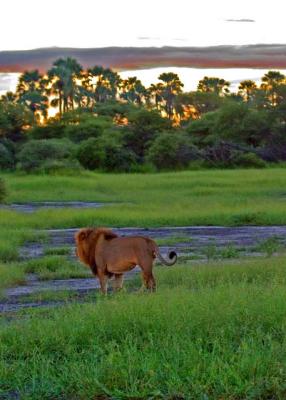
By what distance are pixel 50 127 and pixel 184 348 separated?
239 feet

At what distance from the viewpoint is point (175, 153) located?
205 feet

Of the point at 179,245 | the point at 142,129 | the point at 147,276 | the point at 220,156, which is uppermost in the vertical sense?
the point at 147,276

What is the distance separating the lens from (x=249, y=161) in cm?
6156

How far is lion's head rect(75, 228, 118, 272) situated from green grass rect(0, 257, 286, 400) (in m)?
2.09

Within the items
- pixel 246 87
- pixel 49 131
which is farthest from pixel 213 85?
pixel 49 131

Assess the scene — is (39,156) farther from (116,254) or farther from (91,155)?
(116,254)

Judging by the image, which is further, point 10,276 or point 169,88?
point 169,88

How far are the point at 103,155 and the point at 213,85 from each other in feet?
209

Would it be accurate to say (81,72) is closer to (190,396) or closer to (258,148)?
(258,148)

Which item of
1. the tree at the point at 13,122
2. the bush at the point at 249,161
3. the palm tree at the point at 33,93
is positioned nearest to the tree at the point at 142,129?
the bush at the point at 249,161

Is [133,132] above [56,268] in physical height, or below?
below

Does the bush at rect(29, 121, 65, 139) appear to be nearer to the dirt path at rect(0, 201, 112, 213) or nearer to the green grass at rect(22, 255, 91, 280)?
the dirt path at rect(0, 201, 112, 213)

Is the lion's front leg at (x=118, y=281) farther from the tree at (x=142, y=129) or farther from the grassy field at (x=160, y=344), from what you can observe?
the tree at (x=142, y=129)

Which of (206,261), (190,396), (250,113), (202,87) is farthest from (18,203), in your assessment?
(202,87)
